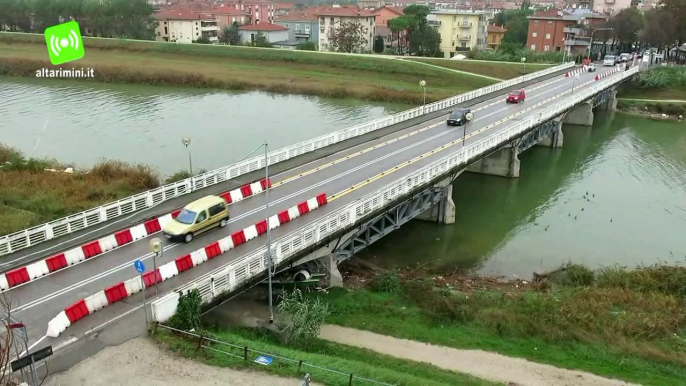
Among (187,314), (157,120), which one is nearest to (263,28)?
(157,120)

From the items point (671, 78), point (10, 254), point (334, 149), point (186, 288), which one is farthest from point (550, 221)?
point (671, 78)

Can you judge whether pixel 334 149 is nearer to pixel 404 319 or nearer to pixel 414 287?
pixel 414 287

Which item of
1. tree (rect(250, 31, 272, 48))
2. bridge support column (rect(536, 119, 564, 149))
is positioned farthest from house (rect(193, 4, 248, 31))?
bridge support column (rect(536, 119, 564, 149))

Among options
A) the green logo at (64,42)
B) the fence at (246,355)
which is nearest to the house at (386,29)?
the fence at (246,355)

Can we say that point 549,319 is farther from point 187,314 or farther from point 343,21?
point 343,21

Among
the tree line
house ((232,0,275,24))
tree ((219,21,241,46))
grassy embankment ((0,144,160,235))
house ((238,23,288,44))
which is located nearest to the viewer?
grassy embankment ((0,144,160,235))

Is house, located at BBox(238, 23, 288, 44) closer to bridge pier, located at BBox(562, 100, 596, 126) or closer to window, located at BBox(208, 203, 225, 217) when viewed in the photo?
bridge pier, located at BBox(562, 100, 596, 126)
